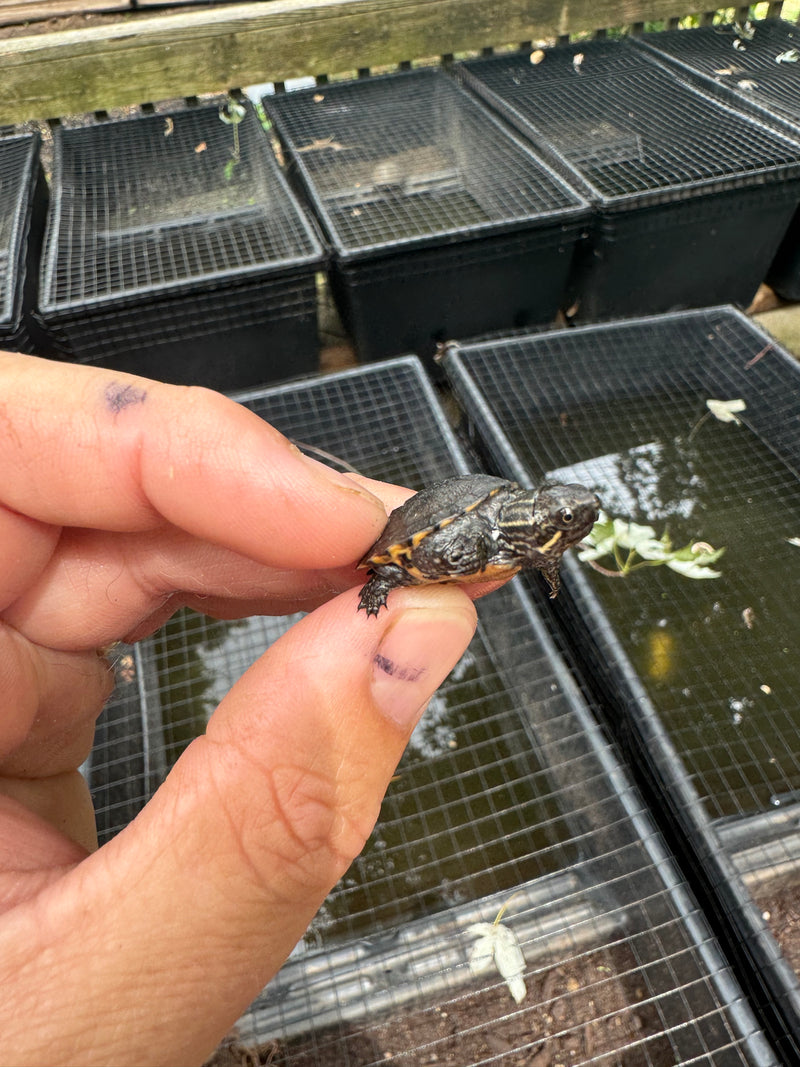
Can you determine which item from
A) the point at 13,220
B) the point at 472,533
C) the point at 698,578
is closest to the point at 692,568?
the point at 698,578

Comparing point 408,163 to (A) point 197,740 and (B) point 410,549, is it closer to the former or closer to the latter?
(B) point 410,549

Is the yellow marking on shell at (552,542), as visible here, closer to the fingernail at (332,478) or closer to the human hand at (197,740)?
the human hand at (197,740)

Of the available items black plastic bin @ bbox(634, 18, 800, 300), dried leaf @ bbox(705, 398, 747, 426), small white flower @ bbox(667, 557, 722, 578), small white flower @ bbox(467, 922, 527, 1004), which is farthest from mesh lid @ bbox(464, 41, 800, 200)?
small white flower @ bbox(467, 922, 527, 1004)

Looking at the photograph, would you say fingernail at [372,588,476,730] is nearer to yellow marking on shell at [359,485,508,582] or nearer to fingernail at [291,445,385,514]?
yellow marking on shell at [359,485,508,582]

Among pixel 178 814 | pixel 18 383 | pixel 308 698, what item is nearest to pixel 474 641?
pixel 308 698

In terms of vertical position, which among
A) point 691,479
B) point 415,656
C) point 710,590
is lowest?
point 710,590

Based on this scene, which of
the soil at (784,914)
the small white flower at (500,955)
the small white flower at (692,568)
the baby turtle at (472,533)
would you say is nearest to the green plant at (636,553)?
the small white flower at (692,568)

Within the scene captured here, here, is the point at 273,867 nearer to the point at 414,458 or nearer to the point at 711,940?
the point at 711,940
